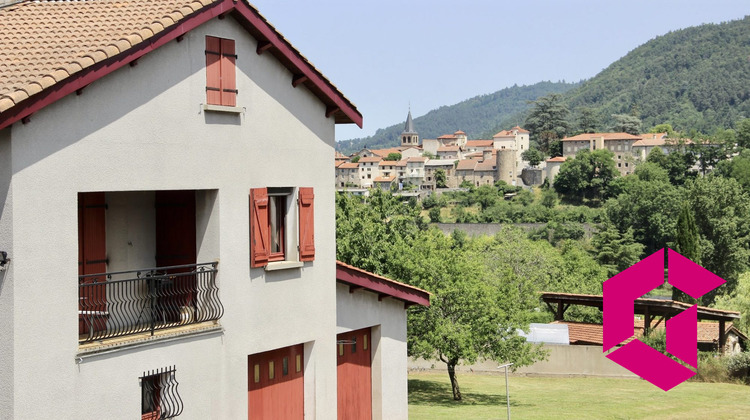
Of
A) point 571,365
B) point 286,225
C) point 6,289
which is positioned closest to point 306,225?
point 286,225

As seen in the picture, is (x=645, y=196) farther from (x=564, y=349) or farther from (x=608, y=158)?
(x=564, y=349)

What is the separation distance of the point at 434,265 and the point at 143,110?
16877 mm

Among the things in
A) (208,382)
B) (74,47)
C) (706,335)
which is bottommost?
(706,335)

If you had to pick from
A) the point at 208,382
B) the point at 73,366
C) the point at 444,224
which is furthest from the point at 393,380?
the point at 444,224

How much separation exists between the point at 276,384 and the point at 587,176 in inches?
6748

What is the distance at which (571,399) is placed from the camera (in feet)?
96.2

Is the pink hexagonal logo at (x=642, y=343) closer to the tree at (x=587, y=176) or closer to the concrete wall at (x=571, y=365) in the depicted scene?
the concrete wall at (x=571, y=365)

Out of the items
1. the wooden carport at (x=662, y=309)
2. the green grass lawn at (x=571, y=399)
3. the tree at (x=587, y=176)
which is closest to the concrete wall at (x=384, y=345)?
the green grass lawn at (x=571, y=399)

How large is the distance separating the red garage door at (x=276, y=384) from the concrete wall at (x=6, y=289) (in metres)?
4.12

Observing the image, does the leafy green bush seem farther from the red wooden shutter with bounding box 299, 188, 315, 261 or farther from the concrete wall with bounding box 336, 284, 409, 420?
the red wooden shutter with bounding box 299, 188, 315, 261

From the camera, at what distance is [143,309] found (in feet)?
41.3

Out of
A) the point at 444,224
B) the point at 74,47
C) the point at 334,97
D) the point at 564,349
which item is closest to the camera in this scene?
the point at 74,47

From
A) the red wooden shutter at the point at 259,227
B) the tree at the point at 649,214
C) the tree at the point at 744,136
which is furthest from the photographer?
the tree at the point at 744,136

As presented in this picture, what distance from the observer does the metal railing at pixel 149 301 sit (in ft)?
38.5
